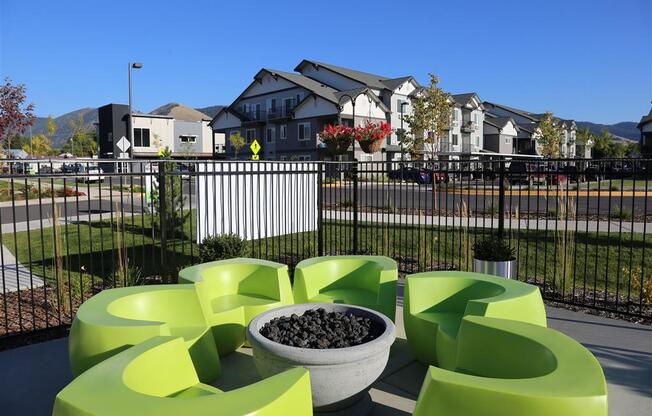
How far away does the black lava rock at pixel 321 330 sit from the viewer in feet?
11.7

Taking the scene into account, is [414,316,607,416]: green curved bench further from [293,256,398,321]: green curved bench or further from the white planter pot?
the white planter pot

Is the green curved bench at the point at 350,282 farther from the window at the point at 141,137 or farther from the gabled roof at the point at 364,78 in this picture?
the window at the point at 141,137

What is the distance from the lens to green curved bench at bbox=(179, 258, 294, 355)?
470 centimetres

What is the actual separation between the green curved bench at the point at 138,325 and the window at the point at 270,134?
50632 mm

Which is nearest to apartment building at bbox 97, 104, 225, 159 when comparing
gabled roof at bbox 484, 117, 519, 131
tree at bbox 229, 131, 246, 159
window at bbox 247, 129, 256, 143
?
tree at bbox 229, 131, 246, 159

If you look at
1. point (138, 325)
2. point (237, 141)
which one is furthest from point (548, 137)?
point (138, 325)

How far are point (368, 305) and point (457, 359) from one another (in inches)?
66.8

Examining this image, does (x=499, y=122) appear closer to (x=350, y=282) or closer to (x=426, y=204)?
(x=426, y=204)

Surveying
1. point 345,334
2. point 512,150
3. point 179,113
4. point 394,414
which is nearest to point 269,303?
point 345,334

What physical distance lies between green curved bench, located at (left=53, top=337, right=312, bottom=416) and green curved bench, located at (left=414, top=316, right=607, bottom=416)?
0.78 metres

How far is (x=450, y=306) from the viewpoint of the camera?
192 inches

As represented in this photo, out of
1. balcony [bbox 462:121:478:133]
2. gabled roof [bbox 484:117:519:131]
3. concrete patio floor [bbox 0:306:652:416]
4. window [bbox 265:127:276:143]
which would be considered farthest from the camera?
gabled roof [bbox 484:117:519:131]

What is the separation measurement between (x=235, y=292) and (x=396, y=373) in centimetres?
216

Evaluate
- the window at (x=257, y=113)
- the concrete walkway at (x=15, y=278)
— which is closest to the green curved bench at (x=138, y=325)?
the concrete walkway at (x=15, y=278)
